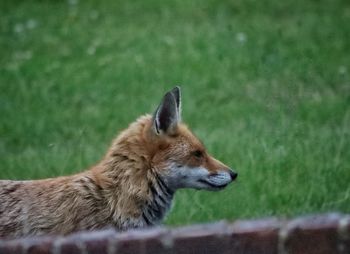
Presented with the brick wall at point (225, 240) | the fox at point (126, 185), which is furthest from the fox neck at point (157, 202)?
the brick wall at point (225, 240)

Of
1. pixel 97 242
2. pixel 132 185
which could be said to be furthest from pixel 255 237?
pixel 132 185

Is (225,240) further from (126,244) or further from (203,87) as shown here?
(203,87)

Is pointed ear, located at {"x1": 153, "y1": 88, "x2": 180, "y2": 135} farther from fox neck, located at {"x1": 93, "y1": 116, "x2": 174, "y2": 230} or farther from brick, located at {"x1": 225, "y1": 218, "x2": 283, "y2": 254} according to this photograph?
brick, located at {"x1": 225, "y1": 218, "x2": 283, "y2": 254}

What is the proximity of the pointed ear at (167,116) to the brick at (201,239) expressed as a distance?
3076 mm

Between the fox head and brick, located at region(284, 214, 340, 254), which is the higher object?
the fox head

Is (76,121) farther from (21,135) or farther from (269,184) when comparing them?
(269,184)

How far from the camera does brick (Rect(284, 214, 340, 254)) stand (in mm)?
4125

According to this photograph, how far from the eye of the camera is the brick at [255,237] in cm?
416

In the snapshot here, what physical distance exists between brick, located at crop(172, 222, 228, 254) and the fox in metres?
2.57

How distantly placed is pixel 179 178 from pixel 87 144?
353 centimetres

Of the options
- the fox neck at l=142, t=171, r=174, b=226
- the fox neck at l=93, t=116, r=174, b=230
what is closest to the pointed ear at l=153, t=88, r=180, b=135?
the fox neck at l=93, t=116, r=174, b=230

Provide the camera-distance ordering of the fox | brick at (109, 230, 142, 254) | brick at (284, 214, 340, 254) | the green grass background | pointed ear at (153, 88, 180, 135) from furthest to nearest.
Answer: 1. the green grass background
2. pointed ear at (153, 88, 180, 135)
3. the fox
4. brick at (109, 230, 142, 254)
5. brick at (284, 214, 340, 254)

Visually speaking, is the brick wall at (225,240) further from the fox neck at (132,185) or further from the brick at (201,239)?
the fox neck at (132,185)

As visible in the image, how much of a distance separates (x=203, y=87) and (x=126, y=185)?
571cm
